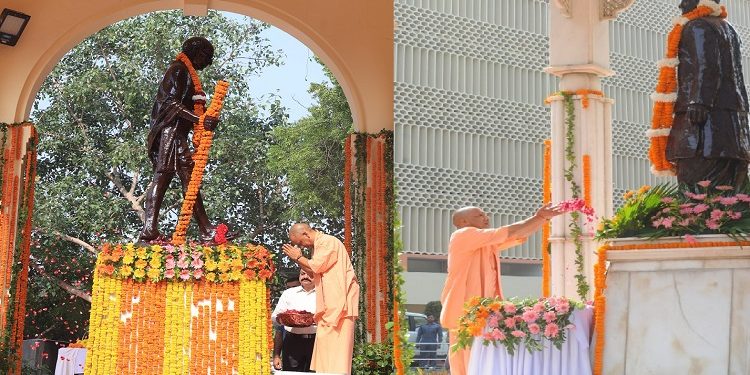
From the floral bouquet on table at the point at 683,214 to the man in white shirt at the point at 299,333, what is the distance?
3.57 metres

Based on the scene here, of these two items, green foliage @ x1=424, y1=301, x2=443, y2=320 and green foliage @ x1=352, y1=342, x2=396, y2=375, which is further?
green foliage @ x1=352, y1=342, x2=396, y2=375

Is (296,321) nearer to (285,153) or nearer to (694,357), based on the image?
(694,357)

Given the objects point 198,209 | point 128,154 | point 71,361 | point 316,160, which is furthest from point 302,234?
point 316,160

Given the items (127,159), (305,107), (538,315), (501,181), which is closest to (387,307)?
(501,181)

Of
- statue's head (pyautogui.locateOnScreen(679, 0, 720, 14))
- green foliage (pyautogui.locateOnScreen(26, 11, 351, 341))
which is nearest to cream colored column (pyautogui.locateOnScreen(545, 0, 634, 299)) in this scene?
statue's head (pyautogui.locateOnScreen(679, 0, 720, 14))

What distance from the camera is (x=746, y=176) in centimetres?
667

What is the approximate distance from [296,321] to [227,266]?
1767mm

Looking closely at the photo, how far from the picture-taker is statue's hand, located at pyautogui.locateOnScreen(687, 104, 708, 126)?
6633mm

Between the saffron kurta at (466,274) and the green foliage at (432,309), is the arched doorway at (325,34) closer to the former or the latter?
the green foliage at (432,309)

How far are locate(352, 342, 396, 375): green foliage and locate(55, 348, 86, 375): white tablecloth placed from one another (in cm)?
388

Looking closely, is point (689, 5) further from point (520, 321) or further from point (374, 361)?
point (374, 361)

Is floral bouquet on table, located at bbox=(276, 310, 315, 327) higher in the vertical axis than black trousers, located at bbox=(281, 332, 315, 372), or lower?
higher

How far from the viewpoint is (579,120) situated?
29.4 feet

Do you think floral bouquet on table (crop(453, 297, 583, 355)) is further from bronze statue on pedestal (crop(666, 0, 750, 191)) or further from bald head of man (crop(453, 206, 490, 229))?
bronze statue on pedestal (crop(666, 0, 750, 191))
